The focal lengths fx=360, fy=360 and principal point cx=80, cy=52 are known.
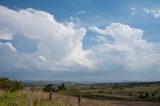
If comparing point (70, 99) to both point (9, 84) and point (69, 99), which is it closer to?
point (69, 99)

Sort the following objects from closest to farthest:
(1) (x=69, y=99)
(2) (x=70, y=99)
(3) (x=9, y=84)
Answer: (1) (x=69, y=99) → (2) (x=70, y=99) → (3) (x=9, y=84)

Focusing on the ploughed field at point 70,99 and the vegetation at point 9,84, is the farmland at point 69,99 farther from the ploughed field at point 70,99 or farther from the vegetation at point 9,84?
the vegetation at point 9,84

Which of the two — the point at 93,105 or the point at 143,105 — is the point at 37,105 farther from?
the point at 143,105

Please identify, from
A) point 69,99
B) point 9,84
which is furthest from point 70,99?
point 9,84

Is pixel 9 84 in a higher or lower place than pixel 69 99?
higher

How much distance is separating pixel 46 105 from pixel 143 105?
120ft

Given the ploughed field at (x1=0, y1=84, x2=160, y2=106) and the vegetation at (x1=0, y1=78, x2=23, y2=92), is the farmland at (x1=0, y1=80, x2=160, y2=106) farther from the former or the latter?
the vegetation at (x1=0, y1=78, x2=23, y2=92)

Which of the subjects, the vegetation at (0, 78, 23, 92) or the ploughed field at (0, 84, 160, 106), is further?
the vegetation at (0, 78, 23, 92)

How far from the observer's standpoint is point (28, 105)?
63.5 ft

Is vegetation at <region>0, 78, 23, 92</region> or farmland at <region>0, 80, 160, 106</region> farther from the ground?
vegetation at <region>0, 78, 23, 92</region>

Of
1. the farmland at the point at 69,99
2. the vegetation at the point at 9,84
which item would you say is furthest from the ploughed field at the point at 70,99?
the vegetation at the point at 9,84

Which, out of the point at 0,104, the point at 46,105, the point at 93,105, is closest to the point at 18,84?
the point at 93,105

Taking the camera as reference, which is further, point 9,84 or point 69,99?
point 9,84

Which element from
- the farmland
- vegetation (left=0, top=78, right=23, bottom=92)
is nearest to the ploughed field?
the farmland
